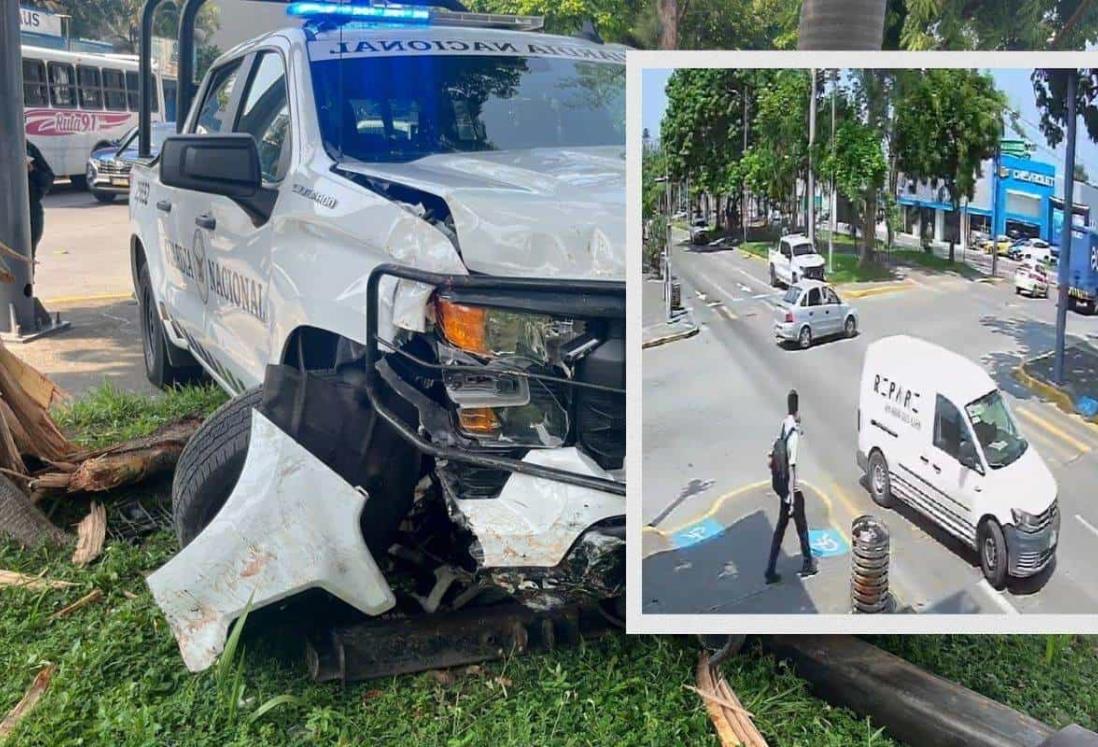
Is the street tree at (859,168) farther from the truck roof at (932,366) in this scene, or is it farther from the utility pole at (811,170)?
the truck roof at (932,366)

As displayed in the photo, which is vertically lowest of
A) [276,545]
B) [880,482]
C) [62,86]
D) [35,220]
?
[276,545]

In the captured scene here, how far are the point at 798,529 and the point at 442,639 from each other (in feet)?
3.92

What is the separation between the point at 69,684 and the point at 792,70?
2618 mm

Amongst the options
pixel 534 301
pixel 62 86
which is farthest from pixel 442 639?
pixel 62 86

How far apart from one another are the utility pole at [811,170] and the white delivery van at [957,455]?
304 mm

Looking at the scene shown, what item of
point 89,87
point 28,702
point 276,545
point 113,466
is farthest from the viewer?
point 89,87

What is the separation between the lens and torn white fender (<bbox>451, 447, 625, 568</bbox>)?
2.59m

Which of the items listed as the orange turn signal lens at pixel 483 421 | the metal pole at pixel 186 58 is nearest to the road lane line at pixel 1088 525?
the orange turn signal lens at pixel 483 421

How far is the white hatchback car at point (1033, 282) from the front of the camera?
2.49 metres

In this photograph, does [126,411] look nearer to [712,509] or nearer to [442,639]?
[442,639]

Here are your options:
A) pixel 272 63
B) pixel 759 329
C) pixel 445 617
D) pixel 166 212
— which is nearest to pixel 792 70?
pixel 759 329

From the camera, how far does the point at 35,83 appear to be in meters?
20.9

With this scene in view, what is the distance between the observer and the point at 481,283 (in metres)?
2.59

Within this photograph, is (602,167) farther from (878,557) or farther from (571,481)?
Answer: (878,557)
